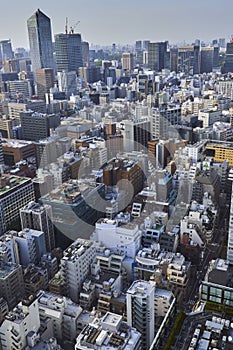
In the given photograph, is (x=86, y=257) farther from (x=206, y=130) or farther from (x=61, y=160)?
(x=206, y=130)

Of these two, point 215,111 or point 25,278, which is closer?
point 25,278

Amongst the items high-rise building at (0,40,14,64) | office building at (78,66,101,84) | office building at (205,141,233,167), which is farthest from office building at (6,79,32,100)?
high-rise building at (0,40,14,64)

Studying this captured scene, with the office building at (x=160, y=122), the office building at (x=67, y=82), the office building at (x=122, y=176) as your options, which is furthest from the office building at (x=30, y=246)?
the office building at (x=67, y=82)

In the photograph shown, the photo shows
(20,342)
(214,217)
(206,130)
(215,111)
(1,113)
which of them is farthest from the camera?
(1,113)

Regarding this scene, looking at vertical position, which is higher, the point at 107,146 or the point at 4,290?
the point at 107,146

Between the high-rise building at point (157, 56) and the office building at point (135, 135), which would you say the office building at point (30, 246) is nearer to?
the office building at point (135, 135)

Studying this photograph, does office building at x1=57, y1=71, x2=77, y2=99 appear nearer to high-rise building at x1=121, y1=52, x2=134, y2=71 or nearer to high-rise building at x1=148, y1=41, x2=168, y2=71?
high-rise building at x1=148, y1=41, x2=168, y2=71

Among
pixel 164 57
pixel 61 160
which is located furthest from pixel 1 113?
pixel 164 57
